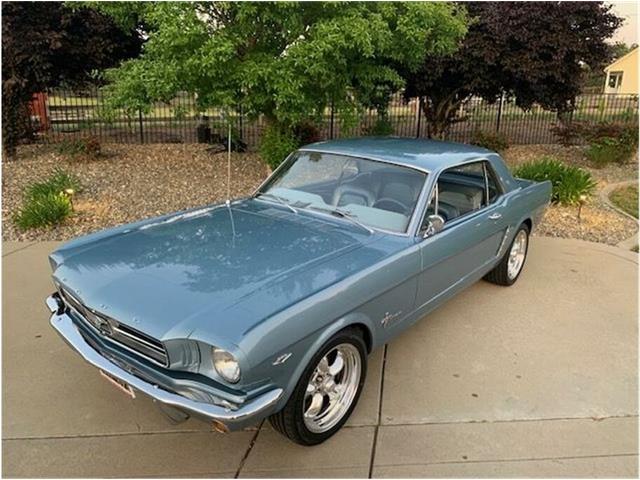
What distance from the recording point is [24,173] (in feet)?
29.5

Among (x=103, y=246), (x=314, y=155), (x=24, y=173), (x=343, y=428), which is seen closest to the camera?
(x=343, y=428)

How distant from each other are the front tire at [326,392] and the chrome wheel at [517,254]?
2504 mm

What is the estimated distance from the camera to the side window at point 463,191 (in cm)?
380

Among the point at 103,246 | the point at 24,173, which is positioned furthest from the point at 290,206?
the point at 24,173

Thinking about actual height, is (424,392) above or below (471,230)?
below

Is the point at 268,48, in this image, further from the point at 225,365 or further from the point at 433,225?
the point at 225,365

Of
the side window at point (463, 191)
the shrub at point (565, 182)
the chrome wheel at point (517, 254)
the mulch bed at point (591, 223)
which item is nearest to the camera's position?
the side window at point (463, 191)

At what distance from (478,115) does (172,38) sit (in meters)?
13.6

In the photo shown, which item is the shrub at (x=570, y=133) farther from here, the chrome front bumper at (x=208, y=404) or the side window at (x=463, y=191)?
the chrome front bumper at (x=208, y=404)

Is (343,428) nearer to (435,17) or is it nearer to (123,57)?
(435,17)

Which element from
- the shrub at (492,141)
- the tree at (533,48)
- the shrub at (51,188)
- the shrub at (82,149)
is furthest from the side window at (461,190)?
the shrub at (492,141)

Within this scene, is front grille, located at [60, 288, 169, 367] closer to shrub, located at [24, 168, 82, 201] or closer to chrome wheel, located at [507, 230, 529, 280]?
chrome wheel, located at [507, 230, 529, 280]

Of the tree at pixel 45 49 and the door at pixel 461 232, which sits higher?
the tree at pixel 45 49

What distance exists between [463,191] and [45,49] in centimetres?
834
